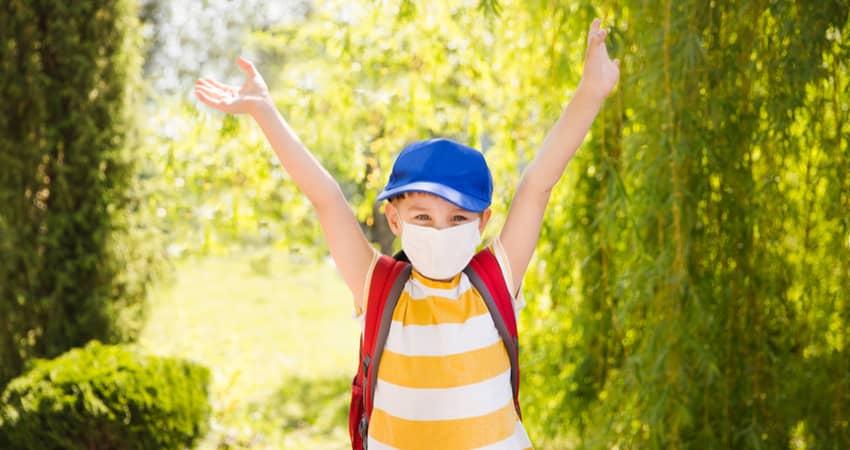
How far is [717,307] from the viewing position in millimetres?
2744

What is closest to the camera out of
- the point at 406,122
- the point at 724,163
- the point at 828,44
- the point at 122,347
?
the point at 828,44

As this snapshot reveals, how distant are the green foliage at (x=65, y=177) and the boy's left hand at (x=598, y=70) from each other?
10.3ft

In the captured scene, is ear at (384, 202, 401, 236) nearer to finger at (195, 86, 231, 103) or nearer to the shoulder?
the shoulder

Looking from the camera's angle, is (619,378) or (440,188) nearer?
(440,188)

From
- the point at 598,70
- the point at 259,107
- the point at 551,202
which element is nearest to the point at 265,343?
the point at 551,202

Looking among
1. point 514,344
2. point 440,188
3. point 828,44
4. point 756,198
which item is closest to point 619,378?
point 756,198

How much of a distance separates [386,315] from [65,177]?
3.16m

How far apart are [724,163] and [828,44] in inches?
17.2

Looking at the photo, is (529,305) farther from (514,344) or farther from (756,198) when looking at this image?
(514,344)

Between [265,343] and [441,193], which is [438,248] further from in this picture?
[265,343]

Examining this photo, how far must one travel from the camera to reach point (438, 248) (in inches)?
58.1

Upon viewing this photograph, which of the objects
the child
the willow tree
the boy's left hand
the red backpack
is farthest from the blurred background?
the red backpack

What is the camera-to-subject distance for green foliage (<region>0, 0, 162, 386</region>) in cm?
402

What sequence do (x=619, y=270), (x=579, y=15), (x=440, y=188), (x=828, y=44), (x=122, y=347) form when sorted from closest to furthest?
(x=440, y=188)
(x=828, y=44)
(x=579, y=15)
(x=619, y=270)
(x=122, y=347)
